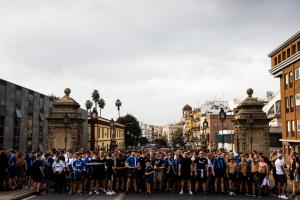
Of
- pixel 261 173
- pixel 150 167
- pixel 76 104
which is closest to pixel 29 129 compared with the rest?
pixel 76 104

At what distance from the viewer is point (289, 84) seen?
48219 millimetres

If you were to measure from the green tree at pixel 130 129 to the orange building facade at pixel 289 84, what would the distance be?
5719cm

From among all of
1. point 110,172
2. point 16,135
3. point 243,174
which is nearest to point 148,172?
point 110,172

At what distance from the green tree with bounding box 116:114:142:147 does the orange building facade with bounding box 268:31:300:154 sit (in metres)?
57.2

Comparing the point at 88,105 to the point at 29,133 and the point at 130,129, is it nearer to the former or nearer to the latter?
the point at 130,129

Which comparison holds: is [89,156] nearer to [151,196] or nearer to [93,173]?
[93,173]

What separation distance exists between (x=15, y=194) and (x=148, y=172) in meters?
5.77

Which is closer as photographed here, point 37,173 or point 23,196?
point 23,196

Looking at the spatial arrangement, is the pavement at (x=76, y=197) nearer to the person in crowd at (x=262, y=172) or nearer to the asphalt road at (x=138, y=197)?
the asphalt road at (x=138, y=197)

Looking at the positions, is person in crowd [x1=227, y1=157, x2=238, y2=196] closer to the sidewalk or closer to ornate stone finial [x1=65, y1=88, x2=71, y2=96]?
the sidewalk

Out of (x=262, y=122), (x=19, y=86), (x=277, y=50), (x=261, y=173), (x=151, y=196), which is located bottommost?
(x=151, y=196)

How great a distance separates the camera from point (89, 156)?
58.7 feet

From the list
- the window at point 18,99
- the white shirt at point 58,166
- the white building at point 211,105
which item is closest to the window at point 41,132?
the window at point 18,99

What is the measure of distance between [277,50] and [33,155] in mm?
41644
